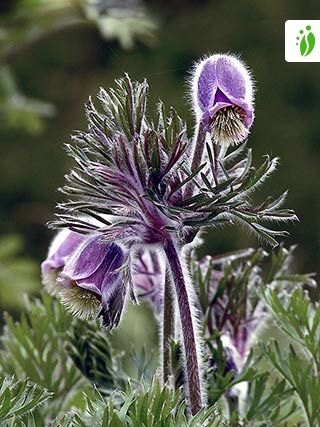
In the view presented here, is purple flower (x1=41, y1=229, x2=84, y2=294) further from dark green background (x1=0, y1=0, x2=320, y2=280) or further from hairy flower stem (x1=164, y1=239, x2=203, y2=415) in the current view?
dark green background (x1=0, y1=0, x2=320, y2=280)

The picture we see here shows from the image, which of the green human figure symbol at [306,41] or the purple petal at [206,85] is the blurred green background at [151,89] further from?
the purple petal at [206,85]

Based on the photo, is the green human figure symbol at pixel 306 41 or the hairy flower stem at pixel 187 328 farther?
the green human figure symbol at pixel 306 41

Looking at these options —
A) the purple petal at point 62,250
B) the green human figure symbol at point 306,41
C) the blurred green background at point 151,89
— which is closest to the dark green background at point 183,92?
the blurred green background at point 151,89

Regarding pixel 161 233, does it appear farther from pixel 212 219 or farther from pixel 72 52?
pixel 72 52

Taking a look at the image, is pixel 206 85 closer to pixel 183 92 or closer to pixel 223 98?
pixel 223 98

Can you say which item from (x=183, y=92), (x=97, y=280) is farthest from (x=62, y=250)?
(x=183, y=92)

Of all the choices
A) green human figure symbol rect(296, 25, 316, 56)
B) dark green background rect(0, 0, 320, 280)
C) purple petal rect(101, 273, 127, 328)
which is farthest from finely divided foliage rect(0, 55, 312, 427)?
dark green background rect(0, 0, 320, 280)

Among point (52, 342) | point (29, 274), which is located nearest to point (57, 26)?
point (29, 274)
